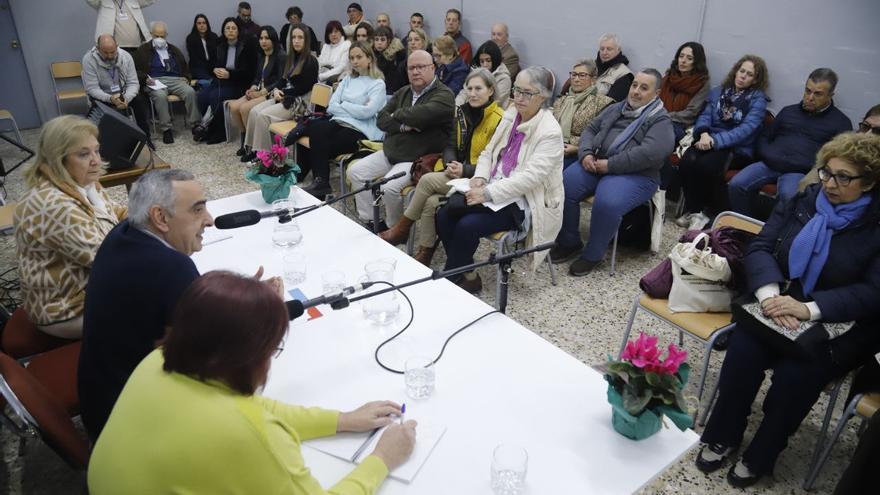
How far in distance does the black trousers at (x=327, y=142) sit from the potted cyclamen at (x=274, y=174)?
5.49 feet

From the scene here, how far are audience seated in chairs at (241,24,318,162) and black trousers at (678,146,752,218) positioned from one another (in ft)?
10.9

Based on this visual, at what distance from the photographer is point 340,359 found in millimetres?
1554

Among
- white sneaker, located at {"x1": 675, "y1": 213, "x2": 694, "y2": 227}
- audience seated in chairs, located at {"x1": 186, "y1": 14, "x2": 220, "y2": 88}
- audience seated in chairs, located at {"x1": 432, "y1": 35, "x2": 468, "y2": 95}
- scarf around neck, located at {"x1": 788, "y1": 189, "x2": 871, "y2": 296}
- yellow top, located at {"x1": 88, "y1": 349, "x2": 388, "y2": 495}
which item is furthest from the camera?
audience seated in chairs, located at {"x1": 186, "y1": 14, "x2": 220, "y2": 88}

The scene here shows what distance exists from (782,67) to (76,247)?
445 cm

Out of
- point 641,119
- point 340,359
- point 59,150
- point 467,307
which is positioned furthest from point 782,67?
point 59,150

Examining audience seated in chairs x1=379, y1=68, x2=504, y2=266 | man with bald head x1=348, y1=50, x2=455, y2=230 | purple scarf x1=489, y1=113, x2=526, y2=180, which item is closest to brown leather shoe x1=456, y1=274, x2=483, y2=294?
audience seated in chairs x1=379, y1=68, x2=504, y2=266

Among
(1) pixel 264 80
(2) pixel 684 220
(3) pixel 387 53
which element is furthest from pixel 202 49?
(2) pixel 684 220

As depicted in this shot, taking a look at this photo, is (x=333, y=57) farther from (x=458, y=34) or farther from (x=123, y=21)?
(x=123, y=21)

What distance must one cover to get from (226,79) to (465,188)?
4.44 metres

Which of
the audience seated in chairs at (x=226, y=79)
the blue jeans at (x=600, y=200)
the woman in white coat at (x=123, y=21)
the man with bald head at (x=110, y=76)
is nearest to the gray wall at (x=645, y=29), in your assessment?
the woman in white coat at (x=123, y=21)

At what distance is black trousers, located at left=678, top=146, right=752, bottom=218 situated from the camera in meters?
3.99

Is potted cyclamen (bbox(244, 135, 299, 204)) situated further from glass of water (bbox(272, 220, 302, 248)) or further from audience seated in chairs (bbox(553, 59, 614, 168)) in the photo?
audience seated in chairs (bbox(553, 59, 614, 168))

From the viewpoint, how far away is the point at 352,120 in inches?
173

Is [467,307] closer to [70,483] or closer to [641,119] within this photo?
[70,483]
